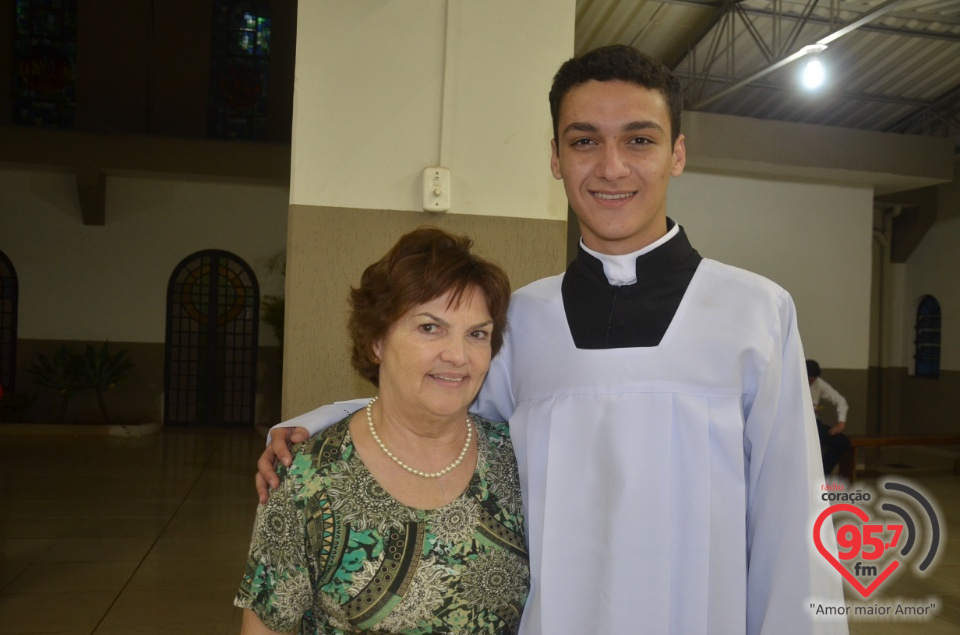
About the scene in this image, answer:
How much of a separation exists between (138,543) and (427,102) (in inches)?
157

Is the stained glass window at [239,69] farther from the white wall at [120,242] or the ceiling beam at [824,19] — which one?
the ceiling beam at [824,19]

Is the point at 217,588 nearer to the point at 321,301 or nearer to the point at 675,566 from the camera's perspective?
the point at 321,301

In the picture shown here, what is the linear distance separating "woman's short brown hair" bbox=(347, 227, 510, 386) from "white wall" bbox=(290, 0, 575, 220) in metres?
1.53

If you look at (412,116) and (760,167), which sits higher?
(760,167)

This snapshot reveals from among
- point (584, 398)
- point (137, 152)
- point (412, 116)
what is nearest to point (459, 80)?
point (412, 116)

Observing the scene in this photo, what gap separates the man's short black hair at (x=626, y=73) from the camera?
1.62 m

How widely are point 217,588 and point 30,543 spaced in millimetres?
1716

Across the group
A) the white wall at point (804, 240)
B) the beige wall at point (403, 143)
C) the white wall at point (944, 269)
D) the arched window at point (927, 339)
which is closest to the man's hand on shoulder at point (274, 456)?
the beige wall at point (403, 143)

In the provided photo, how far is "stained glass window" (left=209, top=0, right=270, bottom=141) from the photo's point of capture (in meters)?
12.1

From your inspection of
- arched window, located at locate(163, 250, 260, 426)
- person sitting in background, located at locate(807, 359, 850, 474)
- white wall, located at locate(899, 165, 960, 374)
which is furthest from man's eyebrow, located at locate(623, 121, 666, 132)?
white wall, located at locate(899, 165, 960, 374)

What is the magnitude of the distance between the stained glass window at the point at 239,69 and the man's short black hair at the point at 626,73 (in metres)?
11.3

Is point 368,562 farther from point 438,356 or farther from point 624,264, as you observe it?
point 624,264

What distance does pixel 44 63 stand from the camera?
11445mm

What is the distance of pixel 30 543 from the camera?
5477 millimetres
